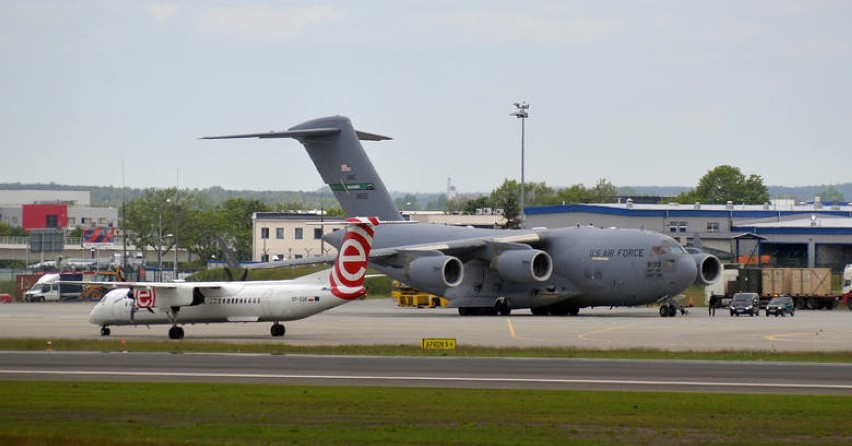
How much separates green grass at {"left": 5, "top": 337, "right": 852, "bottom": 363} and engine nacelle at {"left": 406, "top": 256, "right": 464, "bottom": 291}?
1961 cm

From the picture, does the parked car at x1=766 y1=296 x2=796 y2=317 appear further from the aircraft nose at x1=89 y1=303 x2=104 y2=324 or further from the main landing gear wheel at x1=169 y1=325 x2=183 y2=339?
the aircraft nose at x1=89 y1=303 x2=104 y2=324

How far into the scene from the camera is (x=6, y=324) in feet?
176

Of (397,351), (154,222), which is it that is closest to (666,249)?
(397,351)

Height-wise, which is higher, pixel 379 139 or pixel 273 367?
pixel 379 139

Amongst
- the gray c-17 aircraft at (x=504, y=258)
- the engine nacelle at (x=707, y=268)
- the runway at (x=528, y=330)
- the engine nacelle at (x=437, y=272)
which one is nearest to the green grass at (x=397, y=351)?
the runway at (x=528, y=330)

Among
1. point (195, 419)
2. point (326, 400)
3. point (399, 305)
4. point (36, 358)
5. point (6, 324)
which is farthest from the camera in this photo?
point (399, 305)

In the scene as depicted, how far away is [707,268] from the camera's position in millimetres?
59938

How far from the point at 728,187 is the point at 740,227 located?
70831 mm

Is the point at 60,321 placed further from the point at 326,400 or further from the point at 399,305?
the point at 326,400

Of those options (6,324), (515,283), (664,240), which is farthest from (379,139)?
(6,324)

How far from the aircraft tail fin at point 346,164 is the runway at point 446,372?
28.2 meters

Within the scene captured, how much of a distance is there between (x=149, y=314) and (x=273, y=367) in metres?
15.4

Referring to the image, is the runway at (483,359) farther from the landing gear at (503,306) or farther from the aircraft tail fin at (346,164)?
the aircraft tail fin at (346,164)

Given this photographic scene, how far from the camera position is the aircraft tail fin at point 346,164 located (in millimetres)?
63594
